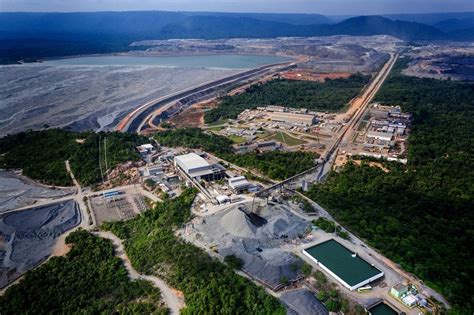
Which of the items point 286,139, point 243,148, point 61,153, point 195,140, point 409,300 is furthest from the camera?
point 286,139

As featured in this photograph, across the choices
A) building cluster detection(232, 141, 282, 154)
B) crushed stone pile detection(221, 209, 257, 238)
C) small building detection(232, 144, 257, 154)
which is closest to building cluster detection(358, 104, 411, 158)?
building cluster detection(232, 141, 282, 154)

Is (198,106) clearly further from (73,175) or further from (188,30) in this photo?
(188,30)

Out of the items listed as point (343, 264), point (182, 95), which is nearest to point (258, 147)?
point (343, 264)

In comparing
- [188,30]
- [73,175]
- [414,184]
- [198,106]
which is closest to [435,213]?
[414,184]

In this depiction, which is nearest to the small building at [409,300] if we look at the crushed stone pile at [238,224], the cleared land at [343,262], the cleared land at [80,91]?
the cleared land at [343,262]

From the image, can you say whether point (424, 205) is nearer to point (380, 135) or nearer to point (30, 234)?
point (380, 135)

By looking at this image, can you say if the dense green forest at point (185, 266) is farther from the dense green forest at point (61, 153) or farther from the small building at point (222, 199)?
the dense green forest at point (61, 153)
